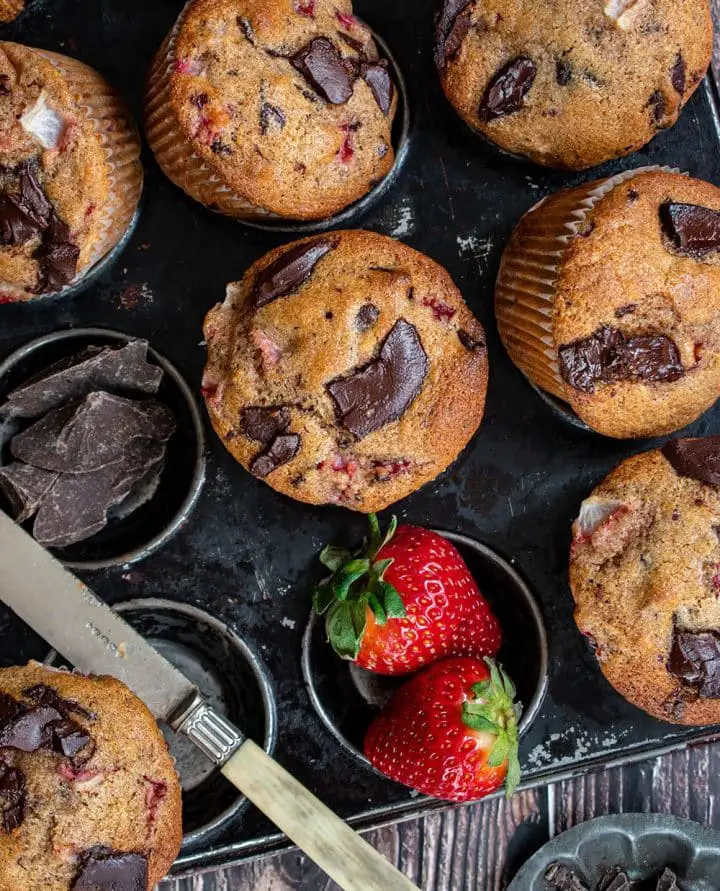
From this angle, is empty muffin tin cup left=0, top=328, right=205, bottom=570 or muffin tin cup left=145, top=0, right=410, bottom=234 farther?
empty muffin tin cup left=0, top=328, right=205, bottom=570

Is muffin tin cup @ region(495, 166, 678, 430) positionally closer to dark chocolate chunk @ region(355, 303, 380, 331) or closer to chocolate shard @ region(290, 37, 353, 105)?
dark chocolate chunk @ region(355, 303, 380, 331)

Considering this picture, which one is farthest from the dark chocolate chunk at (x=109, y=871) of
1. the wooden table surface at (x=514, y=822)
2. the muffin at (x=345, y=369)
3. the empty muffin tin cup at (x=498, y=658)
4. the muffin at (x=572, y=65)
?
the muffin at (x=572, y=65)

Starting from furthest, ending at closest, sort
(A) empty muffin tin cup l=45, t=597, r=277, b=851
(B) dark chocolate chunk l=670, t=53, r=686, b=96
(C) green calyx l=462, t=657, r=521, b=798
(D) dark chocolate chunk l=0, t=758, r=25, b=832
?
(A) empty muffin tin cup l=45, t=597, r=277, b=851, (B) dark chocolate chunk l=670, t=53, r=686, b=96, (C) green calyx l=462, t=657, r=521, b=798, (D) dark chocolate chunk l=0, t=758, r=25, b=832

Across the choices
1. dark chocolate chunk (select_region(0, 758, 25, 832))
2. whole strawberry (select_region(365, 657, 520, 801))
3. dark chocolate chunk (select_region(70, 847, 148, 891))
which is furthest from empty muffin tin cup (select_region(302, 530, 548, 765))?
dark chocolate chunk (select_region(0, 758, 25, 832))

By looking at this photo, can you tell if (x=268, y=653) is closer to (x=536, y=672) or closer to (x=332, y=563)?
(x=332, y=563)

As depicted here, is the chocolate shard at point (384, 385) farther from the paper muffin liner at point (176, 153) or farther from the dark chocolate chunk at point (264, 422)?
the paper muffin liner at point (176, 153)

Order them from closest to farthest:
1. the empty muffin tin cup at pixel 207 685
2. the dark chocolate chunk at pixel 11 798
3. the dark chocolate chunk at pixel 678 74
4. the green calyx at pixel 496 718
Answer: the dark chocolate chunk at pixel 11 798 < the green calyx at pixel 496 718 < the dark chocolate chunk at pixel 678 74 < the empty muffin tin cup at pixel 207 685
